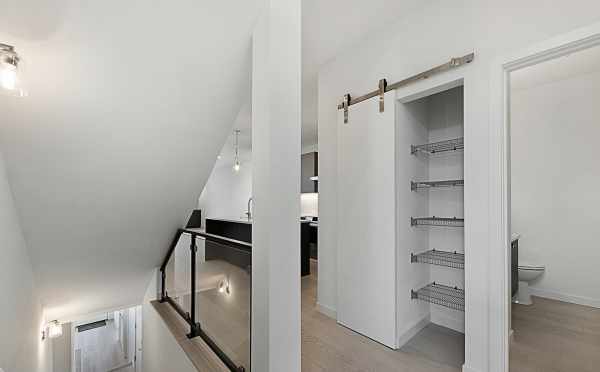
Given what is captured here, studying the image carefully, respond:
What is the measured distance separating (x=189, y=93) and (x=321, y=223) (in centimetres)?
188

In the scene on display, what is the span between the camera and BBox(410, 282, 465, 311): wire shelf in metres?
2.22

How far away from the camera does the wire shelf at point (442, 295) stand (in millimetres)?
2221

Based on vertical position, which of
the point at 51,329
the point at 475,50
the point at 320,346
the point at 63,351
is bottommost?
the point at 63,351

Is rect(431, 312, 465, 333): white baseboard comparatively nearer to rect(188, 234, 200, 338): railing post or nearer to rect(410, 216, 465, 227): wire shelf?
rect(410, 216, 465, 227): wire shelf

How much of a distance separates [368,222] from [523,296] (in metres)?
2.37

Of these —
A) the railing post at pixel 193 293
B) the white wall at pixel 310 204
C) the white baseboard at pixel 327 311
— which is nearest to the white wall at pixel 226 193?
the white wall at pixel 310 204

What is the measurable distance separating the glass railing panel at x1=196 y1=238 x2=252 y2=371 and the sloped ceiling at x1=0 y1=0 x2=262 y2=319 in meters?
0.64

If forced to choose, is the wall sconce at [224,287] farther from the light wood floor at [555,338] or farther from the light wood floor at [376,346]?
the light wood floor at [555,338]

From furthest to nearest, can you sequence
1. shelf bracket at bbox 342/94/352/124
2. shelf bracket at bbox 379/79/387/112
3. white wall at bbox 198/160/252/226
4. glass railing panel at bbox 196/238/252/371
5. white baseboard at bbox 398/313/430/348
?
white wall at bbox 198/160/252/226 < shelf bracket at bbox 342/94/352/124 < shelf bracket at bbox 379/79/387/112 < white baseboard at bbox 398/313/430/348 < glass railing panel at bbox 196/238/252/371

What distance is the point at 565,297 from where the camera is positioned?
3.16m

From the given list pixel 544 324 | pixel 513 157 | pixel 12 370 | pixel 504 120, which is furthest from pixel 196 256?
pixel 513 157

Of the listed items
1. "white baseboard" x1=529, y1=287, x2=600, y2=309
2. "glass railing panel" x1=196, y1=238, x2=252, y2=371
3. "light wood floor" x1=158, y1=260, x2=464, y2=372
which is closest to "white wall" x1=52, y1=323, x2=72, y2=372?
"light wood floor" x1=158, y1=260, x2=464, y2=372

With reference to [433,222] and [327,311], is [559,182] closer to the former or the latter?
[433,222]

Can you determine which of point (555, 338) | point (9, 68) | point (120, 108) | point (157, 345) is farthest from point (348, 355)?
point (9, 68)
